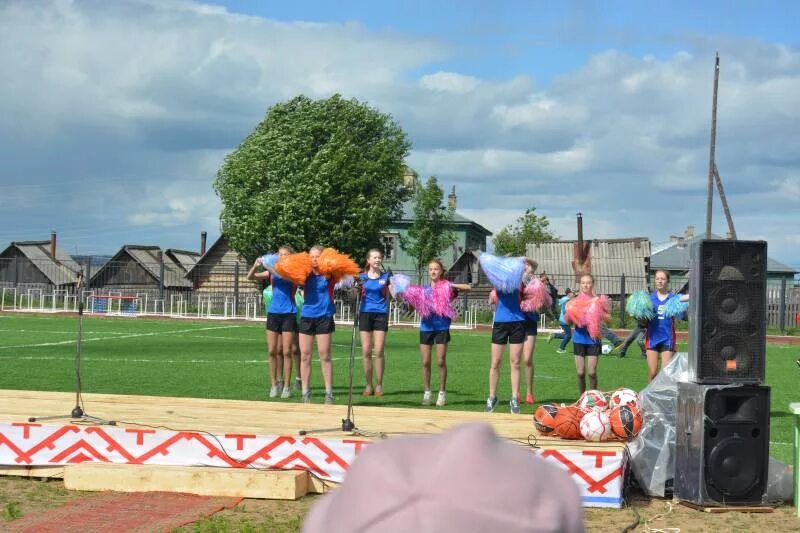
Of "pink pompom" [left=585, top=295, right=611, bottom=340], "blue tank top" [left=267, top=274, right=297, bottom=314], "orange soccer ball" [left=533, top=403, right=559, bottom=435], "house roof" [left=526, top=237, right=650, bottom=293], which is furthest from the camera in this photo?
"house roof" [left=526, top=237, right=650, bottom=293]

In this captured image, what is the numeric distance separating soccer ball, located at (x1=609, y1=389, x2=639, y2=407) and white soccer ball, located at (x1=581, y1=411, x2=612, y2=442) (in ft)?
0.52

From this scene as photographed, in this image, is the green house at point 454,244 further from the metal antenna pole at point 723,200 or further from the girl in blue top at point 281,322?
the girl in blue top at point 281,322

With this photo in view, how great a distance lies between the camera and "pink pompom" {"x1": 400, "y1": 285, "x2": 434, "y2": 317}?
13359 millimetres

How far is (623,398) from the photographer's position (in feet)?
28.5

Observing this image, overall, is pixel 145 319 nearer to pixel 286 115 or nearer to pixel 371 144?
pixel 286 115

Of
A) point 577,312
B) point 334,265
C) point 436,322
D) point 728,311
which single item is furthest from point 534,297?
point 728,311

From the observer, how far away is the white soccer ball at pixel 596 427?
28.0 feet

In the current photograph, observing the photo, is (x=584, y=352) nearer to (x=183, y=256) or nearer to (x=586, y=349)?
(x=586, y=349)

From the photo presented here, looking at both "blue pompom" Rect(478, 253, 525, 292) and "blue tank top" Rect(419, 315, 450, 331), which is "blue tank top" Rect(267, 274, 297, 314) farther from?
"blue pompom" Rect(478, 253, 525, 292)

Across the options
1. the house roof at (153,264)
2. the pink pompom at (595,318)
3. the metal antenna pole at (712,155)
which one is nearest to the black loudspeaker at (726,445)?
the pink pompom at (595,318)

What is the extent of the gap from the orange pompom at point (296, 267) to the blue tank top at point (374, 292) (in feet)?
3.29

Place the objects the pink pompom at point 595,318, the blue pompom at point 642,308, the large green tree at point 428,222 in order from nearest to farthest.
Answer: the pink pompom at point 595,318 < the blue pompom at point 642,308 < the large green tree at point 428,222

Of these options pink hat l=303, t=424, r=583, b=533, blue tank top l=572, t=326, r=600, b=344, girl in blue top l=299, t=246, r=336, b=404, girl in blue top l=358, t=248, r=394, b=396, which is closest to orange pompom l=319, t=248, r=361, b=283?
girl in blue top l=299, t=246, r=336, b=404

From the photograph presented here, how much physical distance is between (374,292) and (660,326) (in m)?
3.74
